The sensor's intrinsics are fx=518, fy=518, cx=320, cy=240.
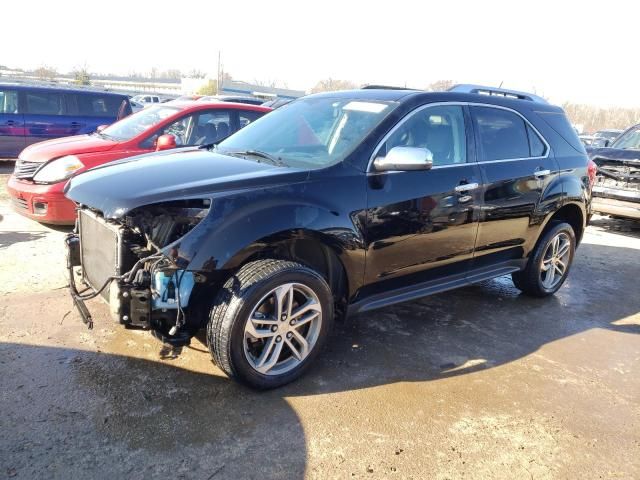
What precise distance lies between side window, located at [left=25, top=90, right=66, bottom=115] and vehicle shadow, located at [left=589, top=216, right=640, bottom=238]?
1076cm

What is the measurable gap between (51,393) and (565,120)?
16.2ft

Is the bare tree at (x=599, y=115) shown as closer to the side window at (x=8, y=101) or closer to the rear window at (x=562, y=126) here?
the side window at (x=8, y=101)

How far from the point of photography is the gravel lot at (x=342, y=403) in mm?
2535

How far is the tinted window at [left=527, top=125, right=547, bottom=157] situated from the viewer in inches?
182

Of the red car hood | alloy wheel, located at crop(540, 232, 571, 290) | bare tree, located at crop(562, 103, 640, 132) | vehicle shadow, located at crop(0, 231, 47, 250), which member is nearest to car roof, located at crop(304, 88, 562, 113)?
alloy wheel, located at crop(540, 232, 571, 290)

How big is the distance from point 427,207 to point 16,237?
4518 mm

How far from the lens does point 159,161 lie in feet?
11.6

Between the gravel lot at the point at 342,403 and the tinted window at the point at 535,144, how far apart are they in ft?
4.92

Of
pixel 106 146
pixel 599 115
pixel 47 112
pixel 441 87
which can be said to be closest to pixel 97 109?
A: pixel 47 112

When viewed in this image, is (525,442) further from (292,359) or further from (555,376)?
(292,359)

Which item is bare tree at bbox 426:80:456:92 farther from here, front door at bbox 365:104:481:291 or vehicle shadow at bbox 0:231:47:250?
vehicle shadow at bbox 0:231:47:250

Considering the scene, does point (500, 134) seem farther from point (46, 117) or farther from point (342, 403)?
point (46, 117)

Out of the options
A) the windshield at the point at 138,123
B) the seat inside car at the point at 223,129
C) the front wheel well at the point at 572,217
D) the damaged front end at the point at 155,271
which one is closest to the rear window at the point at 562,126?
the front wheel well at the point at 572,217

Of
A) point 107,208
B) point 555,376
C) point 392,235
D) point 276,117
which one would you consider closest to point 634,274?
point 555,376
